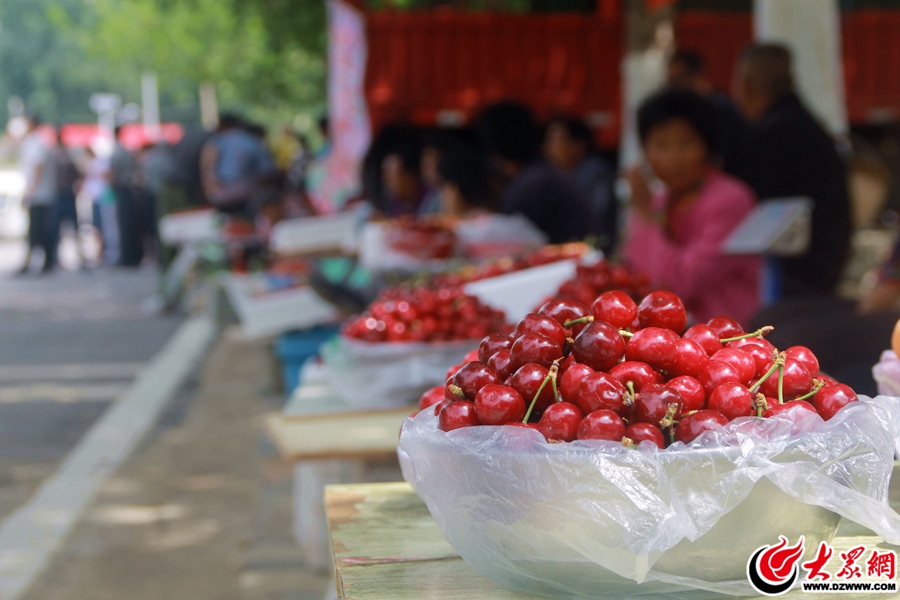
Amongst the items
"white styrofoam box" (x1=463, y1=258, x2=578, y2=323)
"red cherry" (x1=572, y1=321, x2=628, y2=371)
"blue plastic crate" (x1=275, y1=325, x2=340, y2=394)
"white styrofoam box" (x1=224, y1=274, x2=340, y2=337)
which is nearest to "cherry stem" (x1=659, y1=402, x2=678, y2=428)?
"red cherry" (x1=572, y1=321, x2=628, y2=371)

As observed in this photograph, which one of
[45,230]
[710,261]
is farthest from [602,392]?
[45,230]

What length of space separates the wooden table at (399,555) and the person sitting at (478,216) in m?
3.51

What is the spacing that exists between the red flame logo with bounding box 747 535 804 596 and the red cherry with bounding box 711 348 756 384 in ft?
0.63

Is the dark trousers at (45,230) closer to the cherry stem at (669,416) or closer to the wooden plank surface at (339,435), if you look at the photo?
the wooden plank surface at (339,435)

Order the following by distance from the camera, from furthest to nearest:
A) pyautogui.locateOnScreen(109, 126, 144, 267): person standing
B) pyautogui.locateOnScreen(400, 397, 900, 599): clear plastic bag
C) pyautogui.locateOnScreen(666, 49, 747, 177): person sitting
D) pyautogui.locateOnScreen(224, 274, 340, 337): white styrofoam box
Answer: pyautogui.locateOnScreen(109, 126, 144, 267): person standing, pyautogui.locateOnScreen(224, 274, 340, 337): white styrofoam box, pyautogui.locateOnScreen(666, 49, 747, 177): person sitting, pyautogui.locateOnScreen(400, 397, 900, 599): clear plastic bag

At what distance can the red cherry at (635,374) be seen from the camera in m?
1.19

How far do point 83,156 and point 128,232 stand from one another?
454cm

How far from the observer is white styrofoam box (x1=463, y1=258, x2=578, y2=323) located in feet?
11.0

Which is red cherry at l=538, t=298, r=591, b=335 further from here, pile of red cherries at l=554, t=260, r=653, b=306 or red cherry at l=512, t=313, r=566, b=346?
pile of red cherries at l=554, t=260, r=653, b=306

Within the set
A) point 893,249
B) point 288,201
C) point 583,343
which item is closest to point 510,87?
point 288,201

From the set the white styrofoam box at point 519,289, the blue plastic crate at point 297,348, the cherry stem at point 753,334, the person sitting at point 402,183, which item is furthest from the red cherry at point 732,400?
the person sitting at point 402,183

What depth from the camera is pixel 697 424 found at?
3.76 ft

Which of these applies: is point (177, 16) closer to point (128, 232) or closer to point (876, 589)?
point (128, 232)

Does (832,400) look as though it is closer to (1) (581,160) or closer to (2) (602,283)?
(2) (602,283)
